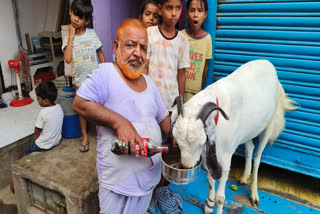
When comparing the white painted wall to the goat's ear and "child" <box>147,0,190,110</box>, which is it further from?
the goat's ear

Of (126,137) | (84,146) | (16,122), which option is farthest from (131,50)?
(16,122)

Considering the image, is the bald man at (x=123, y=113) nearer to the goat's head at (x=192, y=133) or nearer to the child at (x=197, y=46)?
the goat's head at (x=192, y=133)

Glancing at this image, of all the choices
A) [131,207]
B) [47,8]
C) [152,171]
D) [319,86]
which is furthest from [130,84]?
[47,8]

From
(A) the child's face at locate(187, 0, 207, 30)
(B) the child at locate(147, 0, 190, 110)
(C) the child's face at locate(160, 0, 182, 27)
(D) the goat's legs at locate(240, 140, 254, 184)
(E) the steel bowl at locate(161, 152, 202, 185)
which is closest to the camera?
(E) the steel bowl at locate(161, 152, 202, 185)

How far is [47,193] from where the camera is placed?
10.5ft

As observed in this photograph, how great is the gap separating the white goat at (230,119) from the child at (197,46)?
2.24ft

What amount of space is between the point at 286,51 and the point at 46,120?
3.36m

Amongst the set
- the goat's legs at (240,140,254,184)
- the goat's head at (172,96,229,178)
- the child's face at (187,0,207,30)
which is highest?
the child's face at (187,0,207,30)

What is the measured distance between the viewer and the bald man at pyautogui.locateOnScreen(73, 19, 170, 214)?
174 centimetres

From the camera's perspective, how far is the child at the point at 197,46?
10.6 ft

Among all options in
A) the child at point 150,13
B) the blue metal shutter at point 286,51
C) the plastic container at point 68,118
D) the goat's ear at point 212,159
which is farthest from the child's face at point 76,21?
the goat's ear at point 212,159

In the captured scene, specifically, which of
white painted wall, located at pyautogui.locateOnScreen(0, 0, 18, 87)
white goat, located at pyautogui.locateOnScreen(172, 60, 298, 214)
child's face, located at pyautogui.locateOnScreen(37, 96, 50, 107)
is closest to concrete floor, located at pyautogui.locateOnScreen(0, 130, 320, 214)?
white goat, located at pyautogui.locateOnScreen(172, 60, 298, 214)

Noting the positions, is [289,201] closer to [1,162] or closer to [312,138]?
[312,138]

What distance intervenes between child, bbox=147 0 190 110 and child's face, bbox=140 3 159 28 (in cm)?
31
